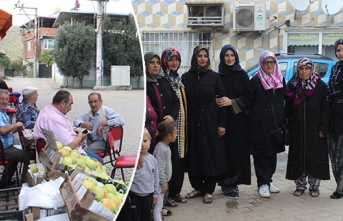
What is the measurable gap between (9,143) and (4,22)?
33 centimetres

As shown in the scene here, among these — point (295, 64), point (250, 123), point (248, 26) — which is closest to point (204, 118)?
point (250, 123)

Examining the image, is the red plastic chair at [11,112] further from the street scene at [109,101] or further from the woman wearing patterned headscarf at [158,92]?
the woman wearing patterned headscarf at [158,92]

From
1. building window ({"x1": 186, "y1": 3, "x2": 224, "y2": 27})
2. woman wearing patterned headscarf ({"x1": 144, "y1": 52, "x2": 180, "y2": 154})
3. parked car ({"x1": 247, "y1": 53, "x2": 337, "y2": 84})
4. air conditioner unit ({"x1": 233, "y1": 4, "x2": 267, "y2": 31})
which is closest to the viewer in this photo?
woman wearing patterned headscarf ({"x1": 144, "y1": 52, "x2": 180, "y2": 154})

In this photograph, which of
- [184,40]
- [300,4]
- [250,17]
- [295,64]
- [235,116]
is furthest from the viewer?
[184,40]

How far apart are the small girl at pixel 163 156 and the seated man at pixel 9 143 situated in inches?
57.2

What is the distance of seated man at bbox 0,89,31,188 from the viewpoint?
1127 mm

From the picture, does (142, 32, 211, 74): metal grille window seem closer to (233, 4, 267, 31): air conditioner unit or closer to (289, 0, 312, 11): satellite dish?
(233, 4, 267, 31): air conditioner unit

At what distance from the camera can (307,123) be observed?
11.8ft

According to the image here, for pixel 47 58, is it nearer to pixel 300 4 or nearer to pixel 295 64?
pixel 295 64

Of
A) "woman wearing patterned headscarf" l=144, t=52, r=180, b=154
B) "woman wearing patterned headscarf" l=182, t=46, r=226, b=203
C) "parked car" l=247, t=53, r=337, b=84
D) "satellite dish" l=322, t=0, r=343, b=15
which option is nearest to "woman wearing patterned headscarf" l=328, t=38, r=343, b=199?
"woman wearing patterned headscarf" l=182, t=46, r=226, b=203

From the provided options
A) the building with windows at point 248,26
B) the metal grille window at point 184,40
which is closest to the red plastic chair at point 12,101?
the metal grille window at point 184,40

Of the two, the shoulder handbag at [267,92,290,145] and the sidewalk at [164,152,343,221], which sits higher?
the shoulder handbag at [267,92,290,145]

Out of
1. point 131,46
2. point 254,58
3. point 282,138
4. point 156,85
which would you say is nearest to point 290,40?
point 254,58

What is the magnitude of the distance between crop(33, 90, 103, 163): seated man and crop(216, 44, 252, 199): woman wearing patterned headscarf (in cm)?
227
